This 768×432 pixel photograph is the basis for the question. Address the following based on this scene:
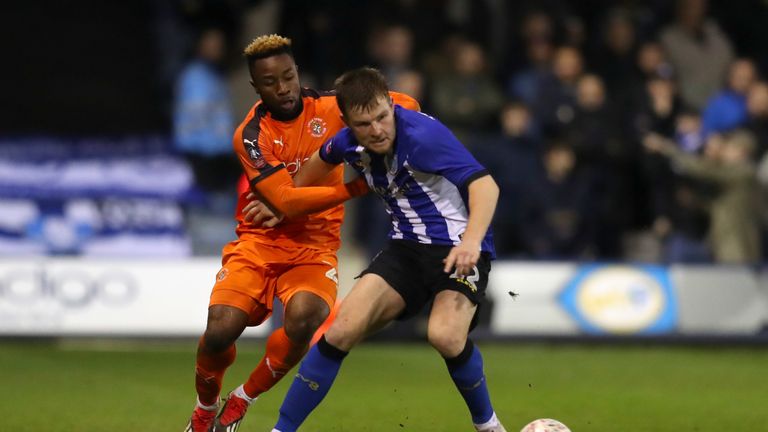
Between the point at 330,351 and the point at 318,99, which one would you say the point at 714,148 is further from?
the point at 330,351

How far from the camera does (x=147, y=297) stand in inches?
491

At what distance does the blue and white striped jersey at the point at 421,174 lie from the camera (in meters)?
6.16

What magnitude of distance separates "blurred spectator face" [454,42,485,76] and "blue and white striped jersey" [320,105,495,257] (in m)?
7.13

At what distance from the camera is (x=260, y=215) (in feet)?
22.5

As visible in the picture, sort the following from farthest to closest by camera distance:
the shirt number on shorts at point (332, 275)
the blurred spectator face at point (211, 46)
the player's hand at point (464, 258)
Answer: the blurred spectator face at point (211, 46), the shirt number on shorts at point (332, 275), the player's hand at point (464, 258)

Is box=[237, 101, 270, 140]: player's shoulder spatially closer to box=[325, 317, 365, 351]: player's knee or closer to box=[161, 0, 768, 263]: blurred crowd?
box=[325, 317, 365, 351]: player's knee

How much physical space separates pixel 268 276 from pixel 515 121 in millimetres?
6468

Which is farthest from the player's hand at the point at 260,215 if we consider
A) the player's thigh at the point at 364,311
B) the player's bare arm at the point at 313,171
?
the player's thigh at the point at 364,311

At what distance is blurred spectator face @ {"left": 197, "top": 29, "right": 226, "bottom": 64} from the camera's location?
13.2 metres

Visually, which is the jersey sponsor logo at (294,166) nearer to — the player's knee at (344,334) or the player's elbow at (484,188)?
the player's knee at (344,334)

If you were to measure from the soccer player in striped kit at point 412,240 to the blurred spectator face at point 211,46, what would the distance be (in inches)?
273

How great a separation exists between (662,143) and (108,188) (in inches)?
210

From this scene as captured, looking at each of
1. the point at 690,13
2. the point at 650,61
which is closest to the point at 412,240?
the point at 650,61

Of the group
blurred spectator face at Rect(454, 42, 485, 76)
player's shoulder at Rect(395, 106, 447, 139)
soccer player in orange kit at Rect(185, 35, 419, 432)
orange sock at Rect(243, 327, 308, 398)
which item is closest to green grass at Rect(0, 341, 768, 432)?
orange sock at Rect(243, 327, 308, 398)
